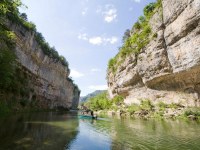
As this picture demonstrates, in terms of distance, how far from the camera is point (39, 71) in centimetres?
6919

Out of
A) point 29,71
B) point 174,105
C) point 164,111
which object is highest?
point 29,71

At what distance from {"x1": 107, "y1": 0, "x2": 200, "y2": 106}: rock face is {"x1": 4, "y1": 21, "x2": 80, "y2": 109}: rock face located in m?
29.1

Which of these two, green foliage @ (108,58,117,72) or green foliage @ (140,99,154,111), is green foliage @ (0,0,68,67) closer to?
green foliage @ (108,58,117,72)

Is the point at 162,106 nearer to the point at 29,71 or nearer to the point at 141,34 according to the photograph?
the point at 141,34

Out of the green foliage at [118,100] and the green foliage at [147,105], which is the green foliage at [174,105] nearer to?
the green foliage at [147,105]

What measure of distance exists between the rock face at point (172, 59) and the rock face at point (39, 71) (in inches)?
1147

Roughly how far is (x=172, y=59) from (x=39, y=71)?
48893mm

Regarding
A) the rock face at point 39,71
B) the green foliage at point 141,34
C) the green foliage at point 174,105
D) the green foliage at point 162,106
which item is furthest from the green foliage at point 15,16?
the green foliage at point 174,105

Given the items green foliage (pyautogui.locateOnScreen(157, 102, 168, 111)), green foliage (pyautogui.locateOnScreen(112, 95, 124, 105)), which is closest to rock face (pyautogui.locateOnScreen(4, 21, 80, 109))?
green foliage (pyautogui.locateOnScreen(112, 95, 124, 105))

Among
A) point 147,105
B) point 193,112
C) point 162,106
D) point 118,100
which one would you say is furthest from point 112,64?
point 193,112

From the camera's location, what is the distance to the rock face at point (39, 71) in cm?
5457

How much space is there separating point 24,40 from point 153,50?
37.7 m

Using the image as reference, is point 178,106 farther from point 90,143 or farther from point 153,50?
point 90,143

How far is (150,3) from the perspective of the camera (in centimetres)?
5378
